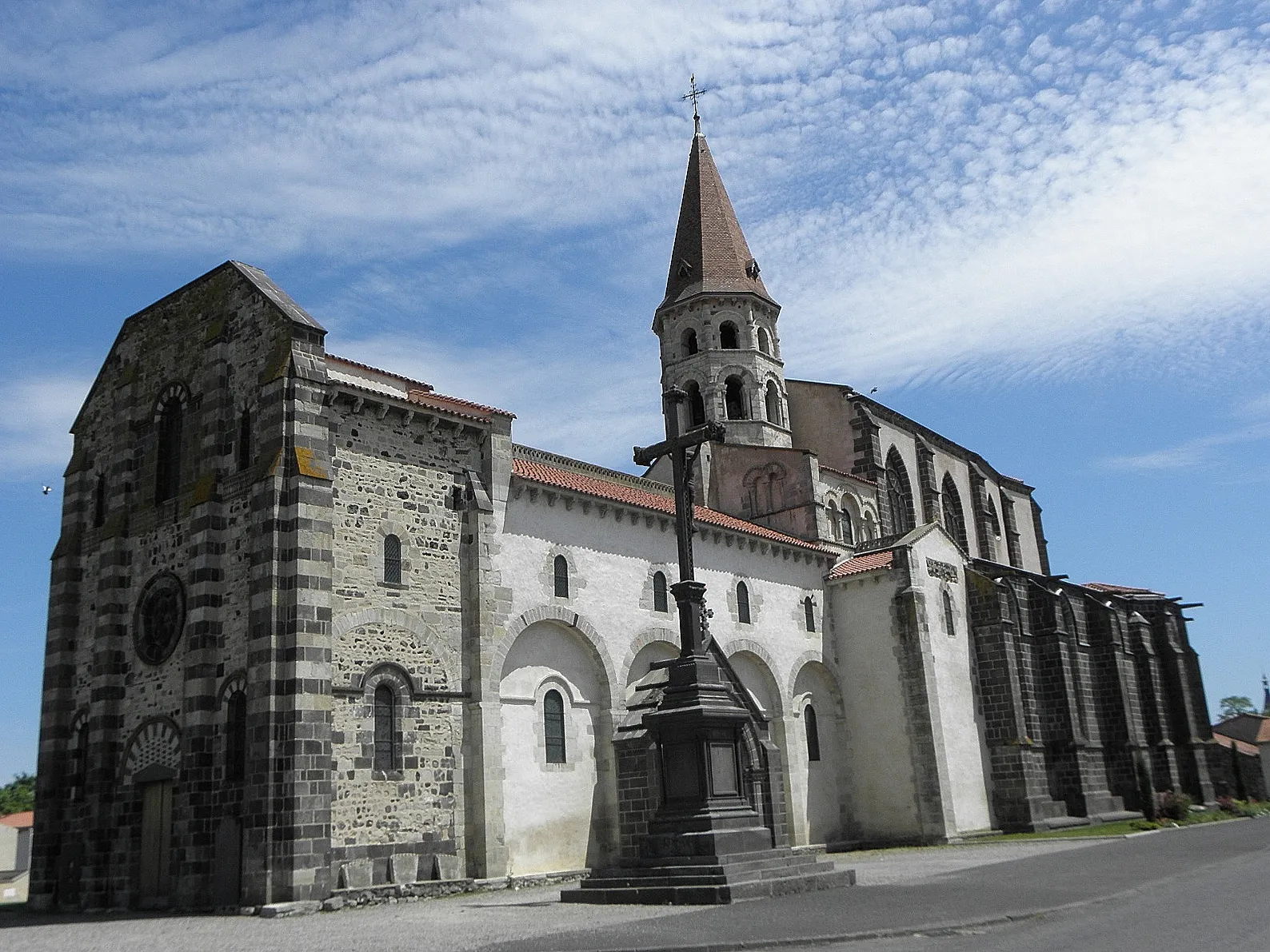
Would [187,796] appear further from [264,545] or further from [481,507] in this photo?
[481,507]

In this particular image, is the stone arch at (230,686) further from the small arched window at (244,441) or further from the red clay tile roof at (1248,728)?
the red clay tile roof at (1248,728)

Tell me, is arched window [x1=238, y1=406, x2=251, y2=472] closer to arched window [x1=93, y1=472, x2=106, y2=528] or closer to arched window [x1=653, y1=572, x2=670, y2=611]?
arched window [x1=93, y1=472, x2=106, y2=528]

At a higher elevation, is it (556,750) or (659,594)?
(659,594)

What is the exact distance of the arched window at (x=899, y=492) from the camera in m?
41.7

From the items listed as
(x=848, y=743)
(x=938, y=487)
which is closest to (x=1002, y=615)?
(x=848, y=743)

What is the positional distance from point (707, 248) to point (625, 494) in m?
16.8

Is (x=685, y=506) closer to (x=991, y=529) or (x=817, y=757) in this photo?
(x=817, y=757)

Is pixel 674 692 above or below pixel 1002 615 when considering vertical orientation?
below

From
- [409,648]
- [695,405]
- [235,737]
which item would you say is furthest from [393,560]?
[695,405]

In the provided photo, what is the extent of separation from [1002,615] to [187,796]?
24748 mm

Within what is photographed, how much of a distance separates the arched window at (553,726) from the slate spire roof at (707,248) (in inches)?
789

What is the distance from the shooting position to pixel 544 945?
1177cm

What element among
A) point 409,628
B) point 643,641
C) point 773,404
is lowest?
point 409,628

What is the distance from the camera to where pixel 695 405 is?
4034cm
